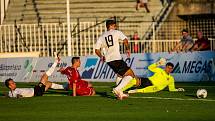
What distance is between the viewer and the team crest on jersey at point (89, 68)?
110 ft

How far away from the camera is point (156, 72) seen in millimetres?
24219

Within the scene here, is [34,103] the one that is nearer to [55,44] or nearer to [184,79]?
[184,79]

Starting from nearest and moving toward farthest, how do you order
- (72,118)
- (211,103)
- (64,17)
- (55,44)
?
1. (72,118)
2. (211,103)
3. (55,44)
4. (64,17)

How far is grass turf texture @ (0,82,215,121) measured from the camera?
52.7 ft

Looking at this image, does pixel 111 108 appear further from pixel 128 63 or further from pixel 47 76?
pixel 128 63

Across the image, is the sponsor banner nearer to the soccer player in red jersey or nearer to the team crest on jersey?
the team crest on jersey

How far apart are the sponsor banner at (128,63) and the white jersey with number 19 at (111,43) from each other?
1005 centimetres

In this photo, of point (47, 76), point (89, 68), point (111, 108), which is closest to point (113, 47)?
point (47, 76)

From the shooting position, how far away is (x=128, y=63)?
32.9 metres

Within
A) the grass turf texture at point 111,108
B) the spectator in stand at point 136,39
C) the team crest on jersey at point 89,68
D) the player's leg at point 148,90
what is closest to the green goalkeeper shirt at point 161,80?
the player's leg at point 148,90

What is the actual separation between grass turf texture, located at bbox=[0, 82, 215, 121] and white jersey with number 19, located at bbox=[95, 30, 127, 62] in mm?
1037

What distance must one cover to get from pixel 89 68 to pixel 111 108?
15.5 metres

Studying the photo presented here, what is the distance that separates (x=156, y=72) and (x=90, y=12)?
21517mm

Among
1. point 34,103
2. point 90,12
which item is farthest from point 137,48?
point 34,103
